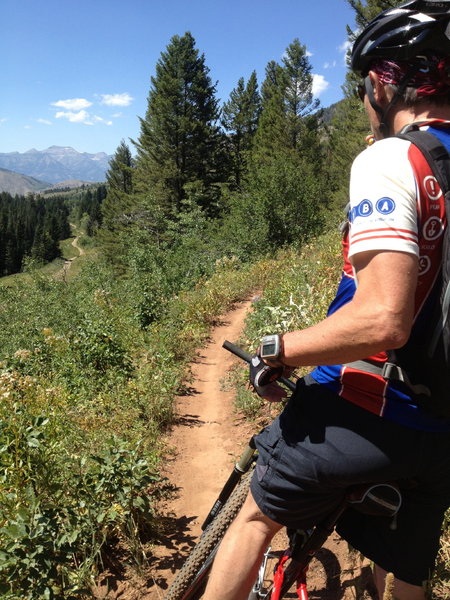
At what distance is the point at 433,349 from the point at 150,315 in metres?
8.19

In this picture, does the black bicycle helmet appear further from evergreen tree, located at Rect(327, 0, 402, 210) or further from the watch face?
evergreen tree, located at Rect(327, 0, 402, 210)

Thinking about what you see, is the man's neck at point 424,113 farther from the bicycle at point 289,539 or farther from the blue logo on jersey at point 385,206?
the bicycle at point 289,539

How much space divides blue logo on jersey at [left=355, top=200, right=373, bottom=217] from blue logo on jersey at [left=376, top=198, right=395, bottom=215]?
24 mm

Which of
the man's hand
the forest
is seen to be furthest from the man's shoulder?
the forest

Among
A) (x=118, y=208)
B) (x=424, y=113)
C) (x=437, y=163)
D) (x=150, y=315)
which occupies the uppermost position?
(x=118, y=208)

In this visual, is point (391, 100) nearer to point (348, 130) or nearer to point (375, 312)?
point (375, 312)

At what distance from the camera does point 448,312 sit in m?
1.18

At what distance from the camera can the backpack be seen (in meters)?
1.19

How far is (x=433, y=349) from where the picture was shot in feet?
4.01

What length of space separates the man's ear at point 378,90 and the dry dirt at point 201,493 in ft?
8.52

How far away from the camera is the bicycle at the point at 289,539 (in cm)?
154

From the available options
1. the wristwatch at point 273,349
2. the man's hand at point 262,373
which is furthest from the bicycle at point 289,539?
the wristwatch at point 273,349

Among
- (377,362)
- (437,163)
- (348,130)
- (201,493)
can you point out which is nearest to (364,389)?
(377,362)

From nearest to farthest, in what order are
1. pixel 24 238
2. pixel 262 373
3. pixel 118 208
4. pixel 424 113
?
1. pixel 424 113
2. pixel 262 373
3. pixel 118 208
4. pixel 24 238
